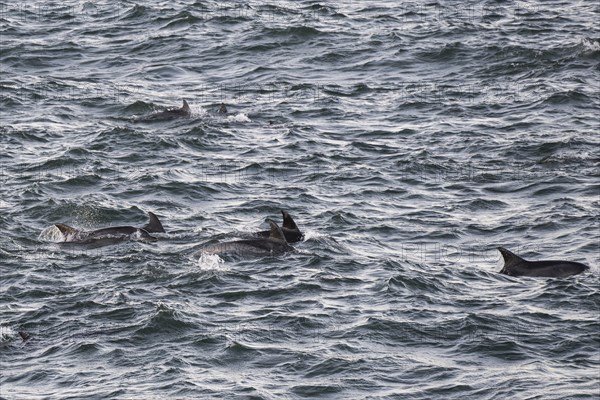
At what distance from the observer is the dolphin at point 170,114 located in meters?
33.6

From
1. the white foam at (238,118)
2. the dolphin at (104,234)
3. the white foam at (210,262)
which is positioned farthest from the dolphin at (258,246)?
the white foam at (238,118)

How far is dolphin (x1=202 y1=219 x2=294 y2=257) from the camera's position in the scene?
24453mm

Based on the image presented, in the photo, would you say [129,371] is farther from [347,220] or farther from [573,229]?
[573,229]

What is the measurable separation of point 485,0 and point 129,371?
2796 cm

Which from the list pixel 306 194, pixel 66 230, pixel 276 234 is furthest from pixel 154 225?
pixel 306 194

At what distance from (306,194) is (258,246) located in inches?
161

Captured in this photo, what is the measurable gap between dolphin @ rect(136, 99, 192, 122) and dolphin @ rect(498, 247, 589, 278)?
12151mm

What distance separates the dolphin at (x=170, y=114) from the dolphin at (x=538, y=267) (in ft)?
39.9

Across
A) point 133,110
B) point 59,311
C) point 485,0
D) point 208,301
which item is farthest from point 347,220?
point 485,0

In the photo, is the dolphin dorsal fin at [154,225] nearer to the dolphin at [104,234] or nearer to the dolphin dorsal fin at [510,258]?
the dolphin at [104,234]

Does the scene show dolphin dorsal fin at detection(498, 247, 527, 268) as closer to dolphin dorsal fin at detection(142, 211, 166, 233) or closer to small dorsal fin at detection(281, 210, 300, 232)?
small dorsal fin at detection(281, 210, 300, 232)

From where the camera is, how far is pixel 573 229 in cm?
2641

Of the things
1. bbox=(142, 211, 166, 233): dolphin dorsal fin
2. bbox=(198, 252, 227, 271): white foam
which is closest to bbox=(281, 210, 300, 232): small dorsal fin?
bbox=(198, 252, 227, 271): white foam

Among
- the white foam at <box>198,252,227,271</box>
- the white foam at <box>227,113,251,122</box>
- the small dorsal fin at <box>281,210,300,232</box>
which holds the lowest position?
the white foam at <box>227,113,251,122</box>
